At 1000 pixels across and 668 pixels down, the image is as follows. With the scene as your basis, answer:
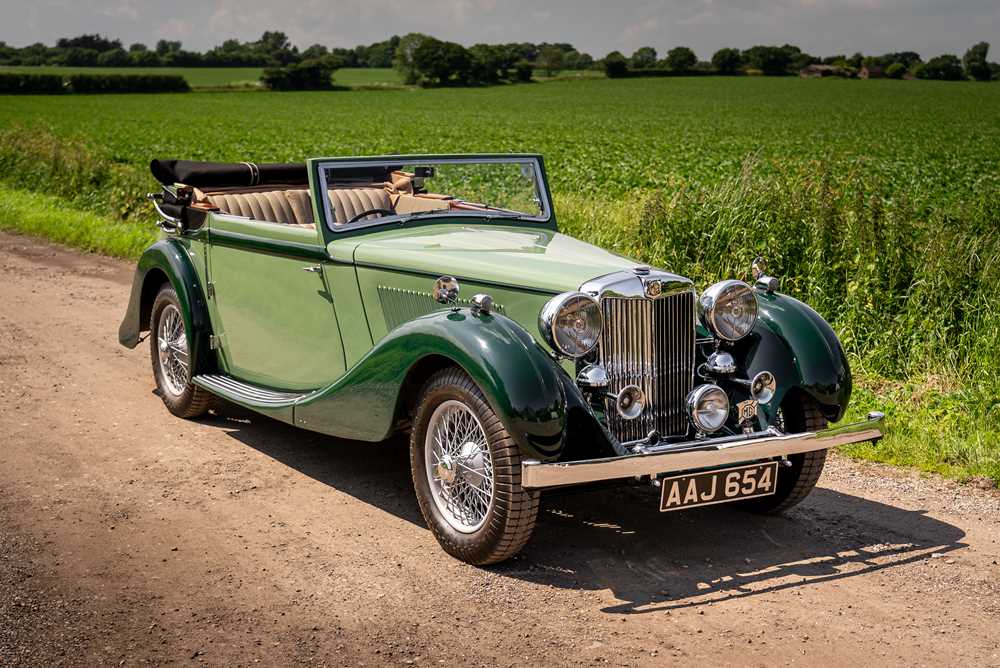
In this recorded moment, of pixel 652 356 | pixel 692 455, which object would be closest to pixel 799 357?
pixel 652 356

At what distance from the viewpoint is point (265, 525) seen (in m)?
4.48

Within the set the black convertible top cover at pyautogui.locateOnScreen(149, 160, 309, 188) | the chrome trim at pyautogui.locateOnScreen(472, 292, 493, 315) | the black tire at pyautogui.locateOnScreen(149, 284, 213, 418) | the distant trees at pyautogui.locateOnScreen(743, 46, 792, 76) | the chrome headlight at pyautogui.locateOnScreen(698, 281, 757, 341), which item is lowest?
the black tire at pyautogui.locateOnScreen(149, 284, 213, 418)

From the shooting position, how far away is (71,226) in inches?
508

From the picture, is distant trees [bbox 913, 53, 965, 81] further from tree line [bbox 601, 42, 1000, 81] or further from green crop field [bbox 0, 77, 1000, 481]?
green crop field [bbox 0, 77, 1000, 481]

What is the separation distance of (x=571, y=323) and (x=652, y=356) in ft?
1.39

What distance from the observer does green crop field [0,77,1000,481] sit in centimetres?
669

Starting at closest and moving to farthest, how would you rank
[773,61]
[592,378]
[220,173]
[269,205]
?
1. [592,378]
2. [269,205]
3. [220,173]
4. [773,61]

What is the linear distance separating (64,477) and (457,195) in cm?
254

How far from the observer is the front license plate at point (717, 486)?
3865mm

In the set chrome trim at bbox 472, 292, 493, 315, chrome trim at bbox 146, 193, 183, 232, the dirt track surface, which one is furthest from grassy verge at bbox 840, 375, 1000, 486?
chrome trim at bbox 146, 193, 183, 232

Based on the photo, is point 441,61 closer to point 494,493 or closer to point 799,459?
point 799,459

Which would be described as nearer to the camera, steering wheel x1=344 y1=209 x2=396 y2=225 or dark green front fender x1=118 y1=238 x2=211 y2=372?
steering wheel x1=344 y1=209 x2=396 y2=225

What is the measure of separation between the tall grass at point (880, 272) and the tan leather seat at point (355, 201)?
2.95 meters

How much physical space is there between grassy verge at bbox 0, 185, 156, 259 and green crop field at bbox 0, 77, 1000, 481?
61 mm
